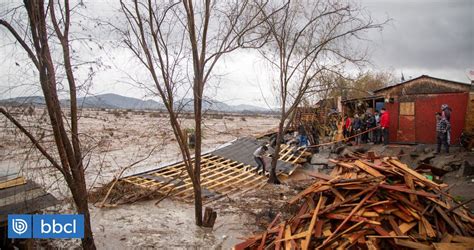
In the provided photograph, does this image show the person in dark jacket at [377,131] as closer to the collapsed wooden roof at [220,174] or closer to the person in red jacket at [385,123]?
the person in red jacket at [385,123]

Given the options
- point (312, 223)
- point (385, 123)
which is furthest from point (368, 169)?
point (385, 123)

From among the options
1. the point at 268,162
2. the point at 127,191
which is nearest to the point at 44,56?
the point at 127,191

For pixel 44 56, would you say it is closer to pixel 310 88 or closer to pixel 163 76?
pixel 163 76

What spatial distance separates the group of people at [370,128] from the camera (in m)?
14.7

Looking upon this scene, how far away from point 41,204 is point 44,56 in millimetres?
2681

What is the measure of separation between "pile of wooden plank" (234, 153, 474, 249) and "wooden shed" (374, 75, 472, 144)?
907 centimetres

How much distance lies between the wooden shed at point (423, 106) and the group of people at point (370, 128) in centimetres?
61

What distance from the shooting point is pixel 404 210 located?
5086mm

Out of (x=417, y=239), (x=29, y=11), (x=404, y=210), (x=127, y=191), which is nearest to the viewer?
(x=29, y=11)

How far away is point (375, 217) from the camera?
16.4ft

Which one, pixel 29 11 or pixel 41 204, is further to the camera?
pixel 41 204

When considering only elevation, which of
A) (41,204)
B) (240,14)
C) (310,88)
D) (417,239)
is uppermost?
(240,14)

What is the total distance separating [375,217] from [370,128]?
39.3 ft

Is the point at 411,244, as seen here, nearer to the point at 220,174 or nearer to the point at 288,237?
the point at 288,237
